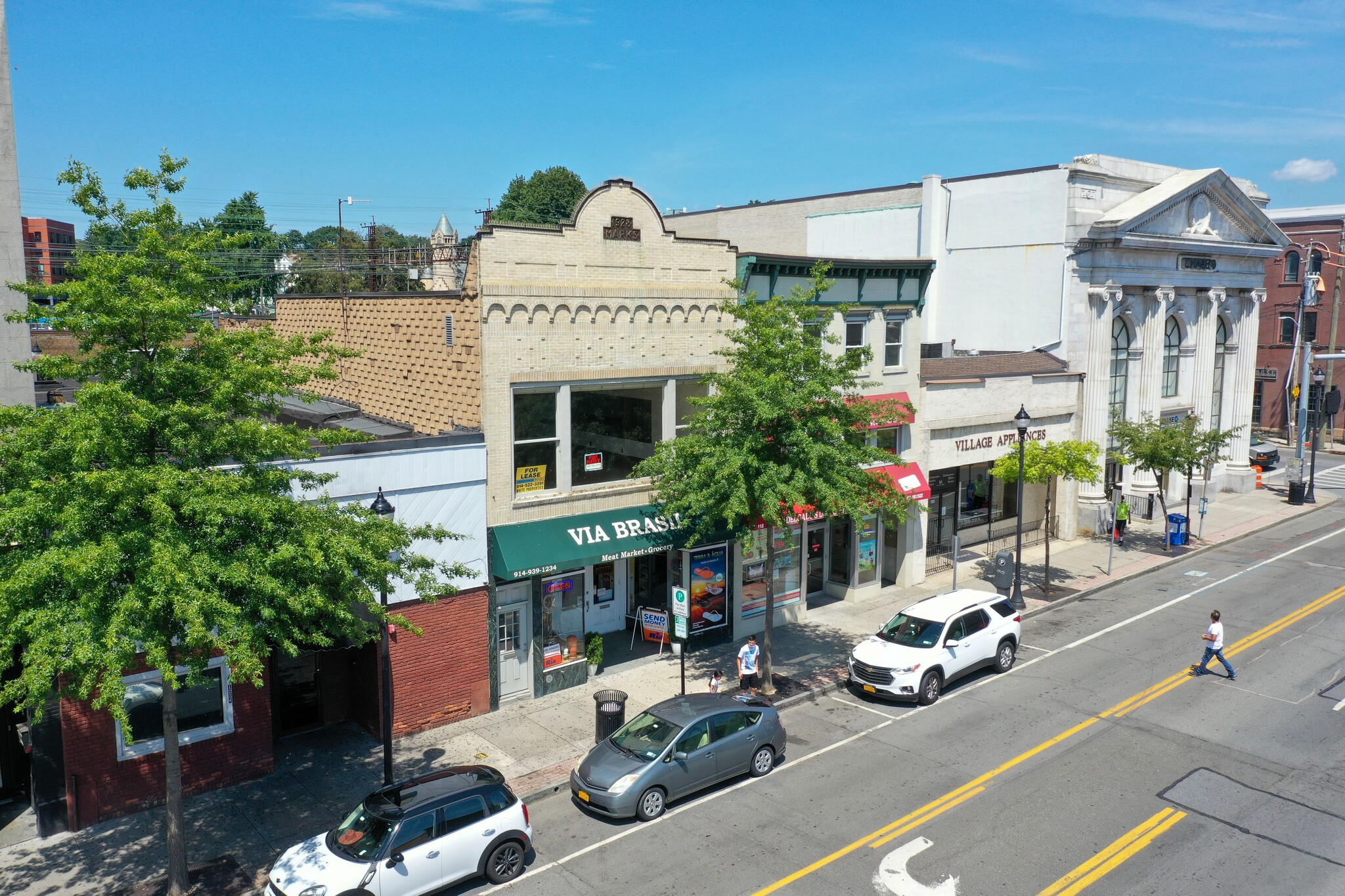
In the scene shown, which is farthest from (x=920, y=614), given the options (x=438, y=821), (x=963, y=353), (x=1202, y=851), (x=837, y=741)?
(x=963, y=353)

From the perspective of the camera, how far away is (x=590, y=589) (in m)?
21.8

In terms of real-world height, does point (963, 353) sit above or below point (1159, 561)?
above

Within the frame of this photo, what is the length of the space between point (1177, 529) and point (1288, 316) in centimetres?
3625

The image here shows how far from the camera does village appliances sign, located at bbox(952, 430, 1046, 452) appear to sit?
29188mm

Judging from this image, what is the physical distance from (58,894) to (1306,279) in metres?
52.8

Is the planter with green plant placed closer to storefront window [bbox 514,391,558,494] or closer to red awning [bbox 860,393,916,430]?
storefront window [bbox 514,391,558,494]

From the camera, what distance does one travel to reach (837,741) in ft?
58.8

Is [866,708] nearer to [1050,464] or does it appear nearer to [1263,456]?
[1050,464]

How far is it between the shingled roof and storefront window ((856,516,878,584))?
16.1ft

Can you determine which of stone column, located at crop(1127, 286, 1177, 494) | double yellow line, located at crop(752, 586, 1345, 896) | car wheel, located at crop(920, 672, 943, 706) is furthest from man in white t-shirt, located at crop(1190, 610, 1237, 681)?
stone column, located at crop(1127, 286, 1177, 494)

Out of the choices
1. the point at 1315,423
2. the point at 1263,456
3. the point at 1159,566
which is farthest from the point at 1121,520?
the point at 1263,456

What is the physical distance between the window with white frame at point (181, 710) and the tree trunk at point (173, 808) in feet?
6.63

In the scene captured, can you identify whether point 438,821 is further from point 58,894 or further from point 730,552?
point 730,552

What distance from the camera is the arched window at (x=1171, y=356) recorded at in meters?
38.8
